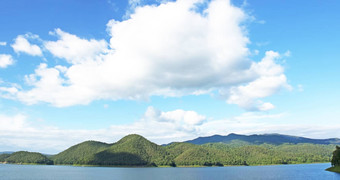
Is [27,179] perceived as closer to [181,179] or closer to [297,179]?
[181,179]

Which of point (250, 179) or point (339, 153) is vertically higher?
point (339, 153)

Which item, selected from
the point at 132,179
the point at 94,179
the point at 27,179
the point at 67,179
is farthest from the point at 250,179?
the point at 27,179

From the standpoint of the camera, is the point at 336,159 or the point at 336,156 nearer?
the point at 336,156

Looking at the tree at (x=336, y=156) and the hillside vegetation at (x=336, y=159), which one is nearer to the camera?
the tree at (x=336, y=156)

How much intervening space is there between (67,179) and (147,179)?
54.7m

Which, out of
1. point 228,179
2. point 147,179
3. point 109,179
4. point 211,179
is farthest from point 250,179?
point 109,179

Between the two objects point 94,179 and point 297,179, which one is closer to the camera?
point 297,179

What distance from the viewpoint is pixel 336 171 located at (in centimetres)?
18650

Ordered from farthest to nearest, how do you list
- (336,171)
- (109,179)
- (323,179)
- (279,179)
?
1. (336,171)
2. (109,179)
3. (279,179)
4. (323,179)

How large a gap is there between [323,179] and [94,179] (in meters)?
139

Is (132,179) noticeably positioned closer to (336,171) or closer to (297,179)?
(297,179)

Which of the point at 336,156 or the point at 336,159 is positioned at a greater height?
the point at 336,156

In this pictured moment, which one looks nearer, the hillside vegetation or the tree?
the tree

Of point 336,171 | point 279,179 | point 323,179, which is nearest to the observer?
point 323,179
